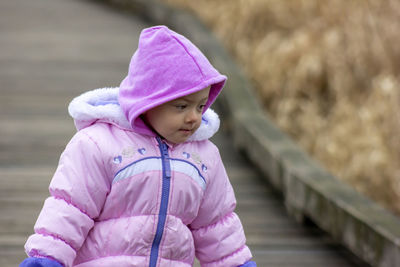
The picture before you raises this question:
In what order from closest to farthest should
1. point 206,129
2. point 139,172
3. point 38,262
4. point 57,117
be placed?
point 38,262, point 139,172, point 206,129, point 57,117

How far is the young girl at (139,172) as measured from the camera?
231cm

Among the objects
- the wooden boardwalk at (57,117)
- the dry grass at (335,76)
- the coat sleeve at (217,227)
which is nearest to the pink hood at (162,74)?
the coat sleeve at (217,227)

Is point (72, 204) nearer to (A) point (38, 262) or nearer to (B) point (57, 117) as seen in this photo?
(A) point (38, 262)

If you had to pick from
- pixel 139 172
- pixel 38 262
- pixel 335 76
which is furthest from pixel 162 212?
pixel 335 76

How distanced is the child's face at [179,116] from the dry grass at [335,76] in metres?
2.40

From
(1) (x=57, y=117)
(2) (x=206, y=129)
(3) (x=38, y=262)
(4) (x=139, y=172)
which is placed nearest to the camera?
(3) (x=38, y=262)

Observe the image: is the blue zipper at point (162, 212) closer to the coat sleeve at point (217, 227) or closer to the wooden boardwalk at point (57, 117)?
the coat sleeve at point (217, 227)

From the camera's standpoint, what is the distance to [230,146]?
596 centimetres

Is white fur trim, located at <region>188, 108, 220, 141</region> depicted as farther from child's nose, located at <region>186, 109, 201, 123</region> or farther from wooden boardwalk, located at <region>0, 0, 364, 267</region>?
wooden boardwalk, located at <region>0, 0, 364, 267</region>

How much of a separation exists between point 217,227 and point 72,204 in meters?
0.43

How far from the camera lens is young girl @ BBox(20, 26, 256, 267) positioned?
231 centimetres

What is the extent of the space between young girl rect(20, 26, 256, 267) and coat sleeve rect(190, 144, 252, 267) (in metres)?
0.05

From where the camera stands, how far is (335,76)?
21.1ft

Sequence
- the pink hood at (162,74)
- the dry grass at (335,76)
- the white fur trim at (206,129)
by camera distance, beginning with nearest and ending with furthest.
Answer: the pink hood at (162,74), the white fur trim at (206,129), the dry grass at (335,76)
